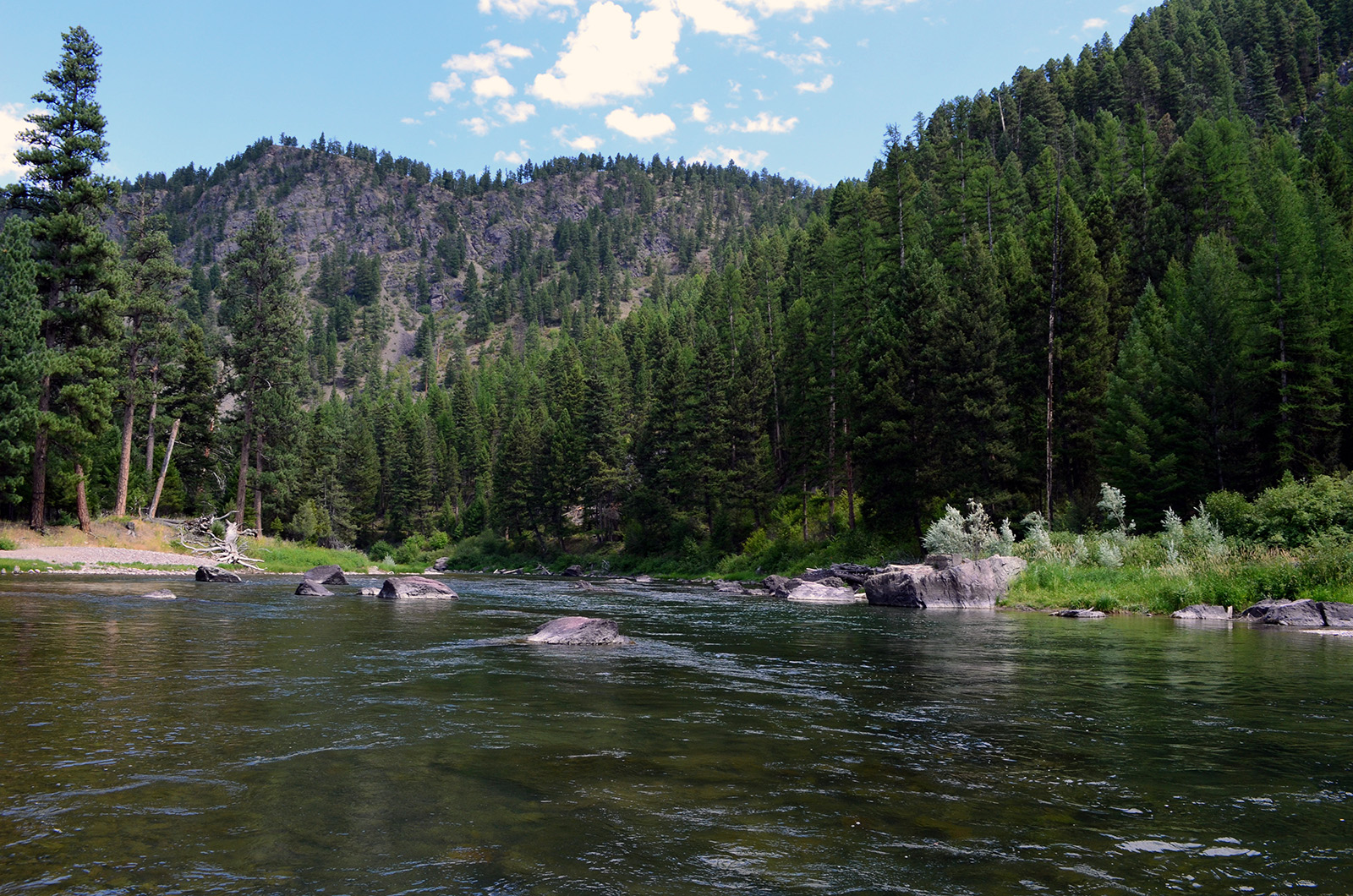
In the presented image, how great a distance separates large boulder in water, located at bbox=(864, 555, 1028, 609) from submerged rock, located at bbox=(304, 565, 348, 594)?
2570cm

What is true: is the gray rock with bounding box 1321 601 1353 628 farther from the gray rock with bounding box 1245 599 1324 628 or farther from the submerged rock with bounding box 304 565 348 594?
the submerged rock with bounding box 304 565 348 594

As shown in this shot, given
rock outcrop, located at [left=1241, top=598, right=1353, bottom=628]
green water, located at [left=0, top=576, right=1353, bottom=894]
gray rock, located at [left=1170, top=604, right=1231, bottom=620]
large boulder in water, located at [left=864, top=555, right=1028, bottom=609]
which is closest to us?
green water, located at [left=0, top=576, right=1353, bottom=894]

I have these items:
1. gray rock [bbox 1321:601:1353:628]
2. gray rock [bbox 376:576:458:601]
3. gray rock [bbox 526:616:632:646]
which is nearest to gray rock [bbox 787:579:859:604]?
gray rock [bbox 376:576:458:601]

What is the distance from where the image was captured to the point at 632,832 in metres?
5.58

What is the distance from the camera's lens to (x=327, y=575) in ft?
127

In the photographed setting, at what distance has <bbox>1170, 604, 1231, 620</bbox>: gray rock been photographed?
77.6 feet

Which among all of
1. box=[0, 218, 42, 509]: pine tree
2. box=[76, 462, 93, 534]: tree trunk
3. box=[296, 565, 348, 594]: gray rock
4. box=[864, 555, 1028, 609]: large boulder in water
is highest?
box=[0, 218, 42, 509]: pine tree

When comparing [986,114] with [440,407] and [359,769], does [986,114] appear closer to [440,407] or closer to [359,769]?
[440,407]

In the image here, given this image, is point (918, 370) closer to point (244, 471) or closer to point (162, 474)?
point (244, 471)

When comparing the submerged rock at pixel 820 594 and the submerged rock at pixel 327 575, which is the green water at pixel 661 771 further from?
the submerged rock at pixel 327 575

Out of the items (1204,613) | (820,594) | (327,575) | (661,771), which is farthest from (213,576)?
(1204,613)

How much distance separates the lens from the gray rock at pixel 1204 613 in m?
23.6

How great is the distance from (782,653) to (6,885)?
532 inches

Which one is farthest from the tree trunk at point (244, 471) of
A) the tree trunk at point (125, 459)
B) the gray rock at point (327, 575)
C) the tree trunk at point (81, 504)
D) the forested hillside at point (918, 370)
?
the gray rock at point (327, 575)
